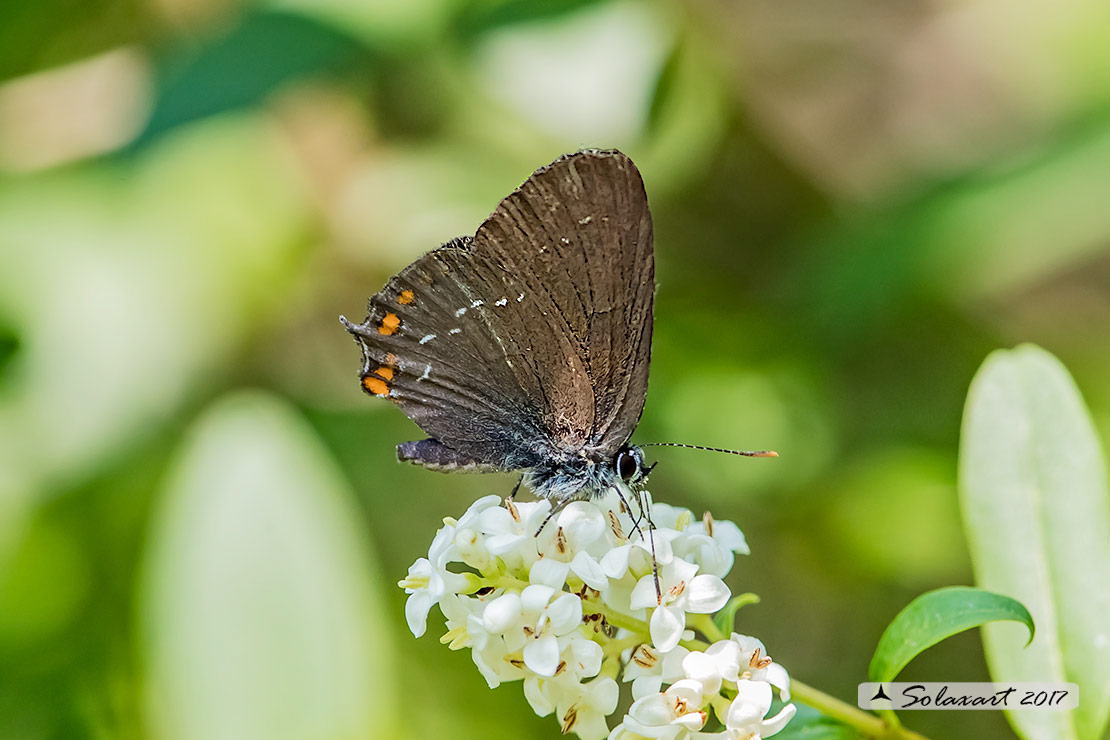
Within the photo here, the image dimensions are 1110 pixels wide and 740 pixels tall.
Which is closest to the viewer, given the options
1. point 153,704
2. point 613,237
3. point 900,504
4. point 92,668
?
point 613,237

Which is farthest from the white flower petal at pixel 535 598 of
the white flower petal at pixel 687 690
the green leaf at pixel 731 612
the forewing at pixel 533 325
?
the forewing at pixel 533 325

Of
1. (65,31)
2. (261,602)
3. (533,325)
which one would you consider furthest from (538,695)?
(65,31)

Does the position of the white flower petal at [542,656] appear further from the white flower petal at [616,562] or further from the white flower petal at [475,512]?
the white flower petal at [475,512]

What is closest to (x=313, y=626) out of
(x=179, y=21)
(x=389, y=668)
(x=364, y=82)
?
(x=389, y=668)

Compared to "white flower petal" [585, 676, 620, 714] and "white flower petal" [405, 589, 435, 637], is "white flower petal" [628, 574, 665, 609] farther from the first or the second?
"white flower petal" [405, 589, 435, 637]

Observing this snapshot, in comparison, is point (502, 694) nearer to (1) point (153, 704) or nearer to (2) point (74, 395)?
(1) point (153, 704)

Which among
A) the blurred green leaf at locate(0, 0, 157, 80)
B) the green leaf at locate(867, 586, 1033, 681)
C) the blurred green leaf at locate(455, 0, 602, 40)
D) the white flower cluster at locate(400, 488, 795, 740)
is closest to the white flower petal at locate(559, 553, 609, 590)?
the white flower cluster at locate(400, 488, 795, 740)
